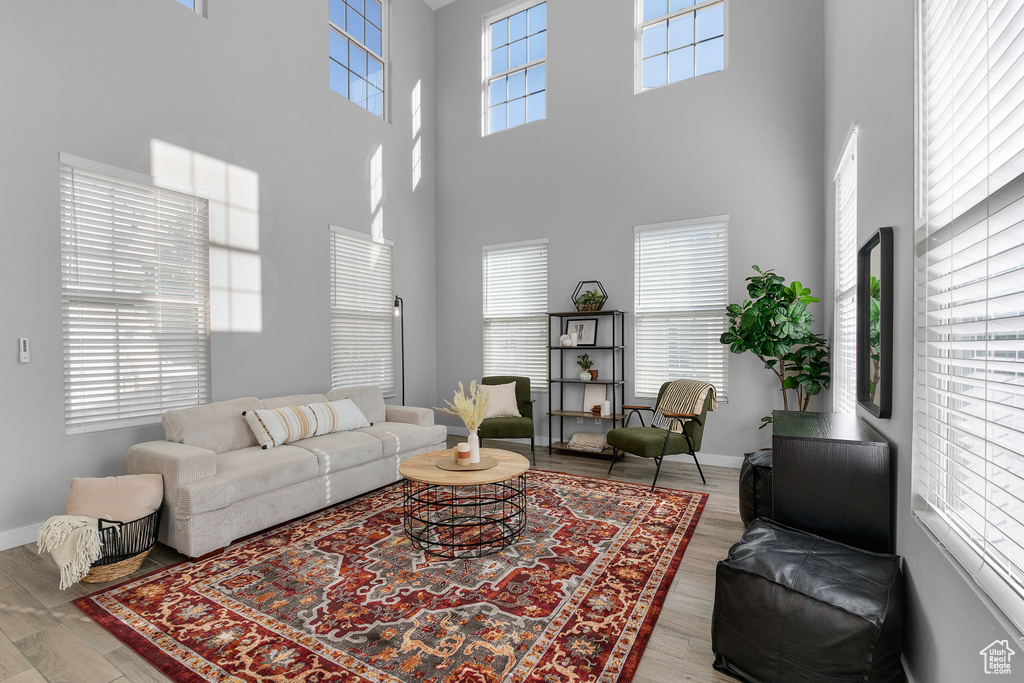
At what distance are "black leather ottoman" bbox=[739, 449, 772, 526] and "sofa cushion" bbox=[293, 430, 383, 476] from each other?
283 cm

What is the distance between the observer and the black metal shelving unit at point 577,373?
17.2 ft

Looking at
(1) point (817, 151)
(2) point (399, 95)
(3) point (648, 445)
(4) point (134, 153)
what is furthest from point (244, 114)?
(1) point (817, 151)

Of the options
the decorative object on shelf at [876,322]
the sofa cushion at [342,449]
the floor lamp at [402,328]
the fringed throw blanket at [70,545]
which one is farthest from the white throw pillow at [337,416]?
the decorative object on shelf at [876,322]

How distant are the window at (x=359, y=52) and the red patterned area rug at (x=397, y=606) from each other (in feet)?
15.5

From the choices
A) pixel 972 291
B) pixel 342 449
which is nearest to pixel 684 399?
pixel 342 449

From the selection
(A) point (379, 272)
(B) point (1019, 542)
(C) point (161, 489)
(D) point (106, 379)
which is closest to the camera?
(B) point (1019, 542)

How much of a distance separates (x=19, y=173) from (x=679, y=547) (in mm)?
4779

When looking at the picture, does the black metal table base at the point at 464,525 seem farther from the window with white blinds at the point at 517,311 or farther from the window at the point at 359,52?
the window at the point at 359,52

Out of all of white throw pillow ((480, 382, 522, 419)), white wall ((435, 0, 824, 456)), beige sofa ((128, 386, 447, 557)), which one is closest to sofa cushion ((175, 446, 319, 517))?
beige sofa ((128, 386, 447, 557))

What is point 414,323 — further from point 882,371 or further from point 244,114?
point 882,371

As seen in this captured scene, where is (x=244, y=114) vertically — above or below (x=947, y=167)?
above

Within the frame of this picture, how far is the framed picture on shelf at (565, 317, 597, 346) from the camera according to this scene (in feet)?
18.0

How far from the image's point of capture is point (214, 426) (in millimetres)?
3514

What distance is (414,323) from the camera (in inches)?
248
